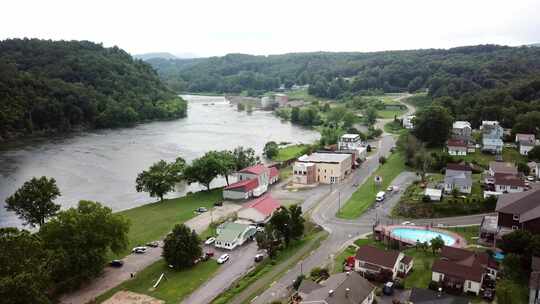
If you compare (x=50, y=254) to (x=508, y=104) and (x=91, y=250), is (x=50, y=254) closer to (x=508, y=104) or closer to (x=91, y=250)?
(x=91, y=250)

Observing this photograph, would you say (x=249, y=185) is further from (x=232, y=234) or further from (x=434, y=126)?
(x=434, y=126)

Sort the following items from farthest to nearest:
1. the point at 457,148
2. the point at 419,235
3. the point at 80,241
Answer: the point at 457,148
the point at 419,235
the point at 80,241

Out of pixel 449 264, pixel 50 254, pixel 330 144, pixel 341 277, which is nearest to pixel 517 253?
pixel 449 264

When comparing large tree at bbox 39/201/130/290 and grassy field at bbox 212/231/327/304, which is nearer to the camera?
grassy field at bbox 212/231/327/304

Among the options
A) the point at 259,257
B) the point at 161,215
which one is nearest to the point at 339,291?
the point at 259,257

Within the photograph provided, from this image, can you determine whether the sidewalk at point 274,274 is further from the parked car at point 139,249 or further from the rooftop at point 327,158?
the rooftop at point 327,158

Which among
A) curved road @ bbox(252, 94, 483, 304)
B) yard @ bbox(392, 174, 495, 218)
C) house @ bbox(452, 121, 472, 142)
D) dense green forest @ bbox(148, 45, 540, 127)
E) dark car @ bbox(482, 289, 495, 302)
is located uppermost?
dense green forest @ bbox(148, 45, 540, 127)

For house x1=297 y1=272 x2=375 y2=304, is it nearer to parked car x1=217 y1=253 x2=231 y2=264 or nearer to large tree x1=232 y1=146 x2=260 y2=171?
parked car x1=217 y1=253 x2=231 y2=264

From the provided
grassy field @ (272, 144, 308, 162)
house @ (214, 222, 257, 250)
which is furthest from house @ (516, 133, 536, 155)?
house @ (214, 222, 257, 250)
